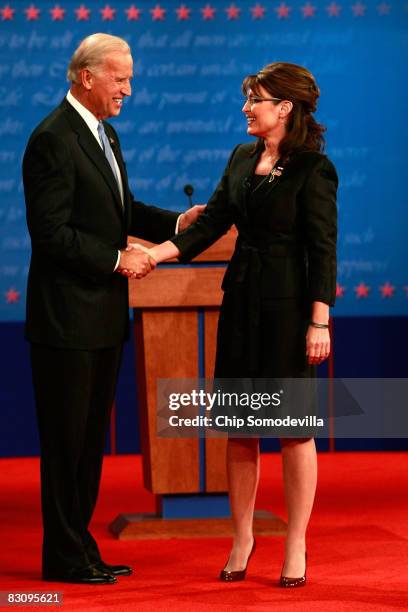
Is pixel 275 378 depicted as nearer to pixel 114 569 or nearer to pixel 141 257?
pixel 141 257

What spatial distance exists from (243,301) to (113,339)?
382mm

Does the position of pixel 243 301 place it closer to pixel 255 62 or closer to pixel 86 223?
pixel 86 223

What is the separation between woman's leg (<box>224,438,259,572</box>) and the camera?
3256mm

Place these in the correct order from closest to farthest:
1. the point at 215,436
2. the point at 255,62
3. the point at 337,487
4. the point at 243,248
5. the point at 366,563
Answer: the point at 243,248 < the point at 366,563 < the point at 215,436 < the point at 337,487 < the point at 255,62

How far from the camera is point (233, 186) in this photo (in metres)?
3.32

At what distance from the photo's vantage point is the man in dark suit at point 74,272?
3141 millimetres

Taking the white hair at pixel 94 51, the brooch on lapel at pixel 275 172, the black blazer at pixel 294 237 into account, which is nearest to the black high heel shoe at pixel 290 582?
the black blazer at pixel 294 237

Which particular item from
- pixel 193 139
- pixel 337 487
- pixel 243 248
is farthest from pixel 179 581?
pixel 193 139

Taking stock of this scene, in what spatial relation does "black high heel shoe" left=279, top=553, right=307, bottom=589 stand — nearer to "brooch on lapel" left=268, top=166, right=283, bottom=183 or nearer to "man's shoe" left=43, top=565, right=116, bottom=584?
"man's shoe" left=43, top=565, right=116, bottom=584

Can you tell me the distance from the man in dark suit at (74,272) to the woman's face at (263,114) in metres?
0.34

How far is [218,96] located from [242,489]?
3.11 m

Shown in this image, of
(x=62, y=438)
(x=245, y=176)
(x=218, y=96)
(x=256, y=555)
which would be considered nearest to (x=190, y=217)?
(x=245, y=176)

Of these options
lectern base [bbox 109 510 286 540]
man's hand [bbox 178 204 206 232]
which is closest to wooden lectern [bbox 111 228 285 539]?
lectern base [bbox 109 510 286 540]

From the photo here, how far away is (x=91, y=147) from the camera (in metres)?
3.21
